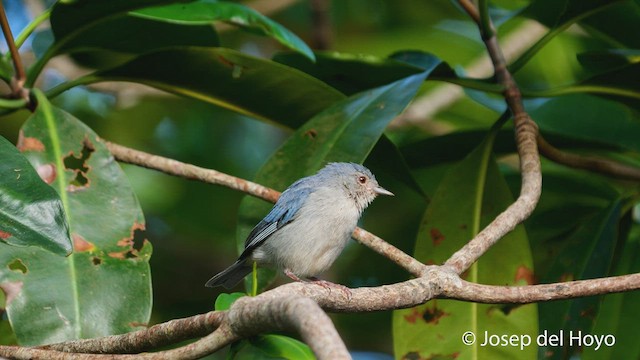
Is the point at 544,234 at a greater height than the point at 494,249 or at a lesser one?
greater

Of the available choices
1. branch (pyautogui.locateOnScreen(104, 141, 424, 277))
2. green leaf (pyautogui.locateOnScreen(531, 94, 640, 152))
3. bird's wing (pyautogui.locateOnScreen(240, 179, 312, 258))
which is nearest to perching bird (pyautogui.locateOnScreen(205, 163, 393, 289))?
bird's wing (pyautogui.locateOnScreen(240, 179, 312, 258))

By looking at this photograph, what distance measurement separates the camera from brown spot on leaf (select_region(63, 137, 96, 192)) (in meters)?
3.77

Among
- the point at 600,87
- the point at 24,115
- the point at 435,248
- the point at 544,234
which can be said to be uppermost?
Answer: the point at 600,87

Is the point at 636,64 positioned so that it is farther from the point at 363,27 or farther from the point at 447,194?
the point at 363,27

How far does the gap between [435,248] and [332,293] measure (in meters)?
1.53

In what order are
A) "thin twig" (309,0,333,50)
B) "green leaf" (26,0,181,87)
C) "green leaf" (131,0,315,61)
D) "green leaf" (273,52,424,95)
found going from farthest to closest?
1. "thin twig" (309,0,333,50)
2. "green leaf" (273,52,424,95)
3. "green leaf" (26,0,181,87)
4. "green leaf" (131,0,315,61)

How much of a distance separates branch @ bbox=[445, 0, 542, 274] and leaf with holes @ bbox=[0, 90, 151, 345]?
116 centimetres

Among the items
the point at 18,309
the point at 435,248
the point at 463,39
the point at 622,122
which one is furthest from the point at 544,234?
the point at 18,309

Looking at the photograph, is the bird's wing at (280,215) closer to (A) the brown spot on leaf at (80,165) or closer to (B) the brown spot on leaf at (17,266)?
(A) the brown spot on leaf at (80,165)

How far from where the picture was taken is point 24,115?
18.1ft

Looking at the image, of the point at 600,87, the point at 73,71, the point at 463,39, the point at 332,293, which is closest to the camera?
the point at 332,293

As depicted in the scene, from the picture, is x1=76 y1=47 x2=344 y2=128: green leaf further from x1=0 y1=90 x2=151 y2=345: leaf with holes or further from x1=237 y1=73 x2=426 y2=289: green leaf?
x1=0 y1=90 x2=151 y2=345: leaf with holes

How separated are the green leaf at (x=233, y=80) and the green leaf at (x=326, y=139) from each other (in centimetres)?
22

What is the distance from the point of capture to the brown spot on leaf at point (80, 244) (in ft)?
11.5
